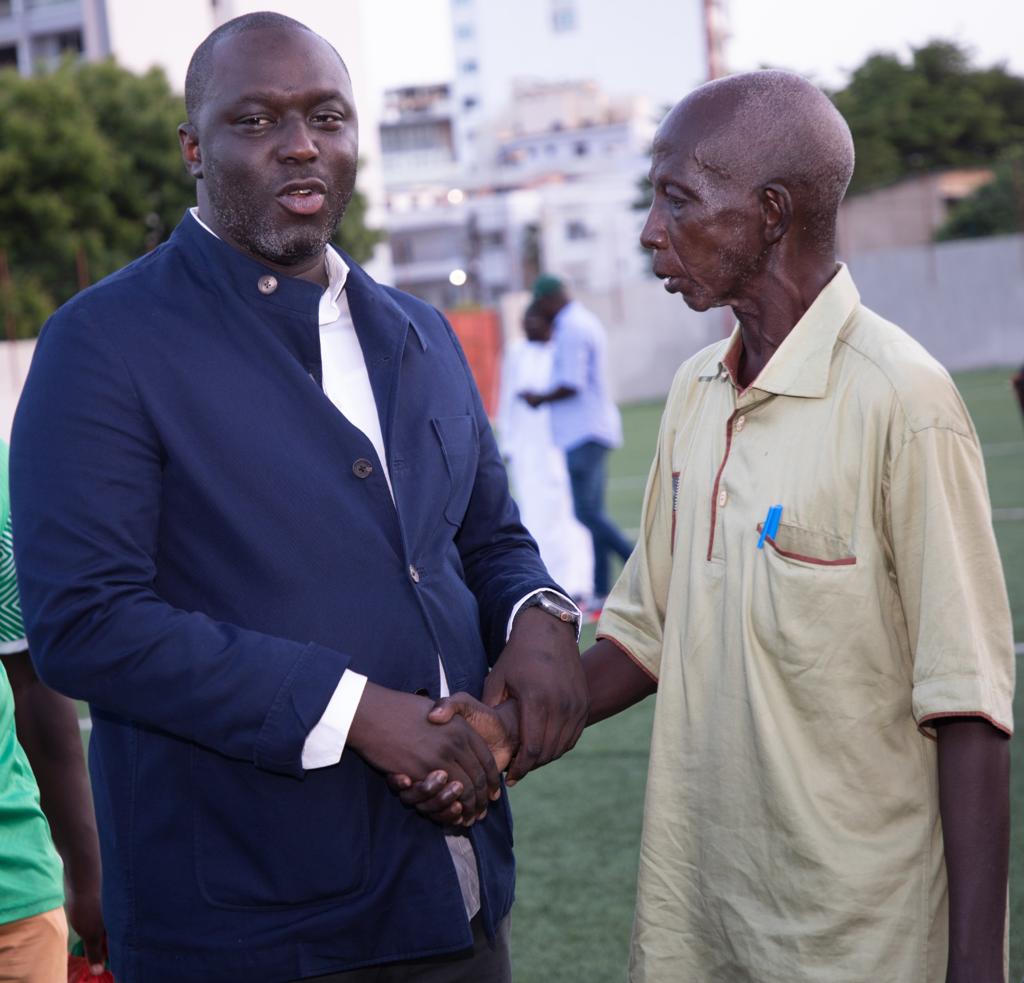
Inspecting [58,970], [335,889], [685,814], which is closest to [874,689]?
[685,814]

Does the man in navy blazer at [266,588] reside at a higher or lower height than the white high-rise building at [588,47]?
lower

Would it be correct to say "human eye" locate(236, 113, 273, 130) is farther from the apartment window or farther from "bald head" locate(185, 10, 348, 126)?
the apartment window

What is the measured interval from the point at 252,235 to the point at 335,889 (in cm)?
104

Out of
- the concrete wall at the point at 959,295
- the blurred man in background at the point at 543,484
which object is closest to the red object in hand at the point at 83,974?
the blurred man in background at the point at 543,484

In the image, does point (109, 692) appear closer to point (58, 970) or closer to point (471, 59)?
point (58, 970)

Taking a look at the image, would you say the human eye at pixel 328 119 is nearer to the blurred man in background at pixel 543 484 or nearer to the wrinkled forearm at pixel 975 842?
the wrinkled forearm at pixel 975 842

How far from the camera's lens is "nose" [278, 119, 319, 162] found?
2.30 metres

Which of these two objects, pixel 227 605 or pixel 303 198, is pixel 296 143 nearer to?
pixel 303 198

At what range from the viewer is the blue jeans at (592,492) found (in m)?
9.02

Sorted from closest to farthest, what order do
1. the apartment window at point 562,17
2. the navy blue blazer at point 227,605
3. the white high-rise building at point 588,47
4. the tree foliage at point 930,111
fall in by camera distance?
the navy blue blazer at point 227,605 → the tree foliage at point 930,111 → the white high-rise building at point 588,47 → the apartment window at point 562,17

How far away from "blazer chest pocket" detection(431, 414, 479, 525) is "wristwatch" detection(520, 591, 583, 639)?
19cm

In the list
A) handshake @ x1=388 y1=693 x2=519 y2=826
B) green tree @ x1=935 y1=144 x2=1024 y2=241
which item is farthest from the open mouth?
green tree @ x1=935 y1=144 x2=1024 y2=241

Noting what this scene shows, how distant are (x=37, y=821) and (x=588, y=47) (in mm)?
91059

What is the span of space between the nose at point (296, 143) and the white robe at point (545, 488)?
7.14m
